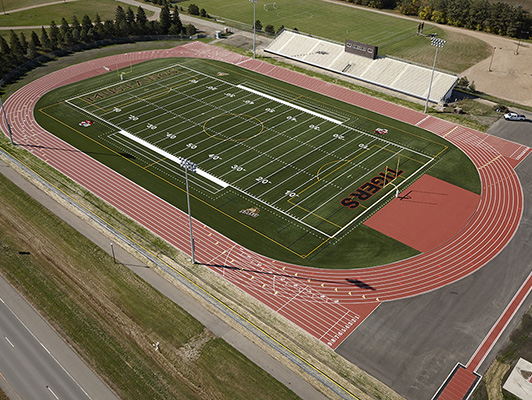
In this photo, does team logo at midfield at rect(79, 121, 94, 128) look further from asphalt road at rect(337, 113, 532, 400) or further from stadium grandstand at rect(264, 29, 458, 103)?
asphalt road at rect(337, 113, 532, 400)

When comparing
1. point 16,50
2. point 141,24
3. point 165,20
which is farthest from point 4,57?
point 165,20

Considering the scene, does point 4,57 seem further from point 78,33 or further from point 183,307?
point 183,307

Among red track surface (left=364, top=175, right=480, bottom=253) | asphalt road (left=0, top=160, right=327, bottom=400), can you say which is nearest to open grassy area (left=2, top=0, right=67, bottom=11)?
asphalt road (left=0, top=160, right=327, bottom=400)

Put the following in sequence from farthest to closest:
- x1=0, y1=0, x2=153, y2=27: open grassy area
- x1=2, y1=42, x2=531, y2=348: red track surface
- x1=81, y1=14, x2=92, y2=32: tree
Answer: x1=0, y1=0, x2=153, y2=27: open grassy area < x1=81, y1=14, x2=92, y2=32: tree < x1=2, y1=42, x2=531, y2=348: red track surface

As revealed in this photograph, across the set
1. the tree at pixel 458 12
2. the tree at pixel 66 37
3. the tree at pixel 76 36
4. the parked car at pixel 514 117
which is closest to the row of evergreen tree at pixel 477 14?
the tree at pixel 458 12

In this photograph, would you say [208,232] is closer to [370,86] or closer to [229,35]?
[370,86]
